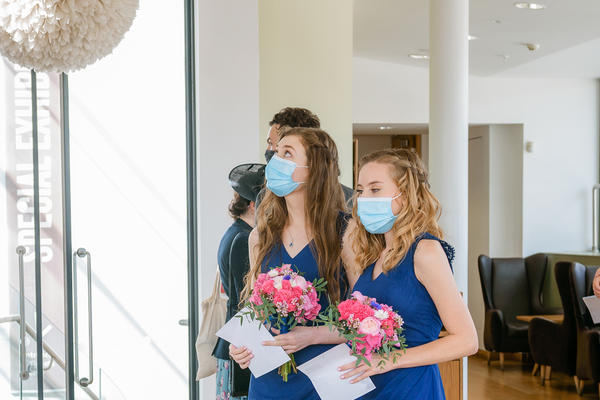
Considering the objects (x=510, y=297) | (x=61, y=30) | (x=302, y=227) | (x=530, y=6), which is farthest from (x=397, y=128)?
(x=61, y=30)

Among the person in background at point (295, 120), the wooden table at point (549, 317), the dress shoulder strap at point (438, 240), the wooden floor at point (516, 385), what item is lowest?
the wooden floor at point (516, 385)

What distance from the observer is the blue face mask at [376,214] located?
2.00 m

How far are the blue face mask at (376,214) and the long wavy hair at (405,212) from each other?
28mm

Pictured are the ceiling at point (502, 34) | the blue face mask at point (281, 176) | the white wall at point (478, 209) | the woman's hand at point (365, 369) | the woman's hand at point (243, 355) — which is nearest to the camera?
the woman's hand at point (365, 369)

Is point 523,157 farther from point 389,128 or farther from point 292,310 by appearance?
point 292,310

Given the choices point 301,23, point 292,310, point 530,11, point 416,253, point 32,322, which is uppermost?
point 530,11

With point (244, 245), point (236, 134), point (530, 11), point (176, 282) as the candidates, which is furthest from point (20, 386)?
point (530, 11)

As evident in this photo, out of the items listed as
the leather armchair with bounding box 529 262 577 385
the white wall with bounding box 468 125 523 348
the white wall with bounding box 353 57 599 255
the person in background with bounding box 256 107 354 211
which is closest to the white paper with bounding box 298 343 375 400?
the person in background with bounding box 256 107 354 211

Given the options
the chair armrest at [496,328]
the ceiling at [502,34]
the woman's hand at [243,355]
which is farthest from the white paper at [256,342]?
the chair armrest at [496,328]

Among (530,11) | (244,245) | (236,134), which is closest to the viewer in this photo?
(244,245)

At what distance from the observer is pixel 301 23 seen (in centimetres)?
448

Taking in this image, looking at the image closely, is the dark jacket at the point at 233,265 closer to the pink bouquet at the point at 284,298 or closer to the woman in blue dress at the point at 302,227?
the woman in blue dress at the point at 302,227

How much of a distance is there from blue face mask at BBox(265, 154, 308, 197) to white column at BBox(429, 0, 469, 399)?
2.51 meters

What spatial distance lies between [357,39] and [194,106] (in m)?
3.86
